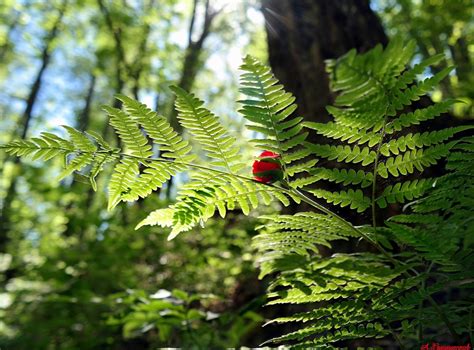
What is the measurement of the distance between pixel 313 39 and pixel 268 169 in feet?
7.75

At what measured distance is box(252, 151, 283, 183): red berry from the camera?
31.7 inches

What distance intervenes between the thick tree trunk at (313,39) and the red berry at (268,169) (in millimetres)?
1758

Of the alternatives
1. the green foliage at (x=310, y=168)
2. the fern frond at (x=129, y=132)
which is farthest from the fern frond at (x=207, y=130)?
the fern frond at (x=129, y=132)

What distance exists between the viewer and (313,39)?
2910mm

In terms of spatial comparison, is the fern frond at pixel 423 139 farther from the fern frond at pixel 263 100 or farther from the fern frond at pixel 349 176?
the fern frond at pixel 263 100

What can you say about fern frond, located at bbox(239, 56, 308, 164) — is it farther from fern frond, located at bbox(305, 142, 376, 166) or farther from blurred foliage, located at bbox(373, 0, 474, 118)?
blurred foliage, located at bbox(373, 0, 474, 118)

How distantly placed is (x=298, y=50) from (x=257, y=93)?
233 centimetres

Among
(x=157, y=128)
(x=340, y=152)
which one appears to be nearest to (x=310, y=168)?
(x=340, y=152)

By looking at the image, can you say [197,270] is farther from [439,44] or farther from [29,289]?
[439,44]

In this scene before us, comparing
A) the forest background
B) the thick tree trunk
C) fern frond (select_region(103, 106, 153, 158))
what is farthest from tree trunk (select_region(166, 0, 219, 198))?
fern frond (select_region(103, 106, 153, 158))

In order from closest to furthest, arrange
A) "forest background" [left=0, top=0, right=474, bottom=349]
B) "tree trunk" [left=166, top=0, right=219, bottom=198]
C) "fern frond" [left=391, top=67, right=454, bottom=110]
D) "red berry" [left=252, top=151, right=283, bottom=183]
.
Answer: "fern frond" [left=391, top=67, right=454, bottom=110] < "red berry" [left=252, top=151, right=283, bottom=183] < "forest background" [left=0, top=0, right=474, bottom=349] < "tree trunk" [left=166, top=0, right=219, bottom=198]

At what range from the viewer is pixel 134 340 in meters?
4.02

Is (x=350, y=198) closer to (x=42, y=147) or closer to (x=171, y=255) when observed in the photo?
A: (x=42, y=147)

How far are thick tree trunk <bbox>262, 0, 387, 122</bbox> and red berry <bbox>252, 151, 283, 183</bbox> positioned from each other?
5.77ft
